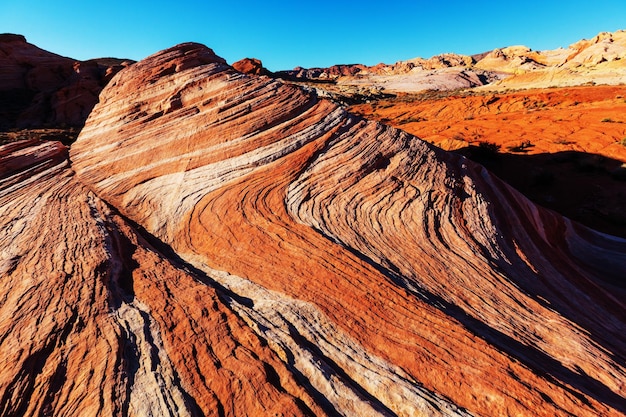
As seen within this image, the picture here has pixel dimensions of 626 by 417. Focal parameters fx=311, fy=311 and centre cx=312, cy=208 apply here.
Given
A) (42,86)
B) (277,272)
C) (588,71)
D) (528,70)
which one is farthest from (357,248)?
(528,70)

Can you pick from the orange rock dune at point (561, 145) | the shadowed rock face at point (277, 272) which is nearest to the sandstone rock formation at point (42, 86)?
the shadowed rock face at point (277, 272)

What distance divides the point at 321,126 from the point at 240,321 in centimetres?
572

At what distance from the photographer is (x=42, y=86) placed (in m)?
51.0

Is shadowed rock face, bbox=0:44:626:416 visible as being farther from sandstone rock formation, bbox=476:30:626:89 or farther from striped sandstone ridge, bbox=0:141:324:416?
sandstone rock formation, bbox=476:30:626:89

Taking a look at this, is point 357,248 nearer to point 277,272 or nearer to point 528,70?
point 277,272

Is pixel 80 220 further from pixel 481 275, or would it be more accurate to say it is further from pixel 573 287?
pixel 573 287

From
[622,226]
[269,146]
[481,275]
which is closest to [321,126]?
[269,146]

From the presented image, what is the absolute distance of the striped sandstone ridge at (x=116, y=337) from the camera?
331 cm

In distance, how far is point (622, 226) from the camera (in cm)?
1230

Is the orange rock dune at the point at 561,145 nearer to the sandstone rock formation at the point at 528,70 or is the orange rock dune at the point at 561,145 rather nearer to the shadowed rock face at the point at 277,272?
the shadowed rock face at the point at 277,272

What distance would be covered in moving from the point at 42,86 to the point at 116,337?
6666cm

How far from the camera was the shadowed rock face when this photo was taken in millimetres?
3553

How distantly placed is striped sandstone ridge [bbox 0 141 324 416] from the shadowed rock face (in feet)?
0.08

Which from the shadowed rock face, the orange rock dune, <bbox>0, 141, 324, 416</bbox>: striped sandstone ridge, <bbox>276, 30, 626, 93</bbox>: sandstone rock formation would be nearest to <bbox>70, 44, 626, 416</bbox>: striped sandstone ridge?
the shadowed rock face
